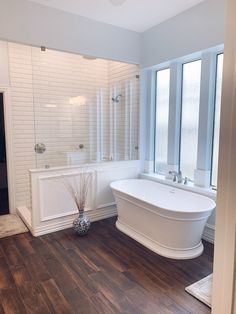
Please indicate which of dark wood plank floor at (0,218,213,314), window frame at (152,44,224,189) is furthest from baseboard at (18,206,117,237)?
window frame at (152,44,224,189)

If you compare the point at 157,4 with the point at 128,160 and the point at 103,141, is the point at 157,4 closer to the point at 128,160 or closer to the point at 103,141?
the point at 103,141

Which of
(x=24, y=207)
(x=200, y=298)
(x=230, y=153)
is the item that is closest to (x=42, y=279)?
(x=200, y=298)

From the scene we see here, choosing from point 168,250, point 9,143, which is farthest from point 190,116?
point 9,143

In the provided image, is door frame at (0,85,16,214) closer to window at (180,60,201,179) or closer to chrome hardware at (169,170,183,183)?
chrome hardware at (169,170,183,183)

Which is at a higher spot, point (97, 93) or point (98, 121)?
point (97, 93)

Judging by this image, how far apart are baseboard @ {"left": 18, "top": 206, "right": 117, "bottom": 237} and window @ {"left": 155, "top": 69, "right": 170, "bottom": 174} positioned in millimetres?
1148

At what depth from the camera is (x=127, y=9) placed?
319cm

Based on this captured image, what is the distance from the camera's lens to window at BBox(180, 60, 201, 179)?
11.5ft

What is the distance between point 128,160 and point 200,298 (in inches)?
98.1

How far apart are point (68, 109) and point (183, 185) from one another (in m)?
Answer: 2.07

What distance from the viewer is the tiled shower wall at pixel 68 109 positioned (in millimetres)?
3441

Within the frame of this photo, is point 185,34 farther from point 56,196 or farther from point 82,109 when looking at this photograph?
point 56,196

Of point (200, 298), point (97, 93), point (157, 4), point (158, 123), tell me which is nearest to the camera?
point (200, 298)

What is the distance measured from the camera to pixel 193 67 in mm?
3514
